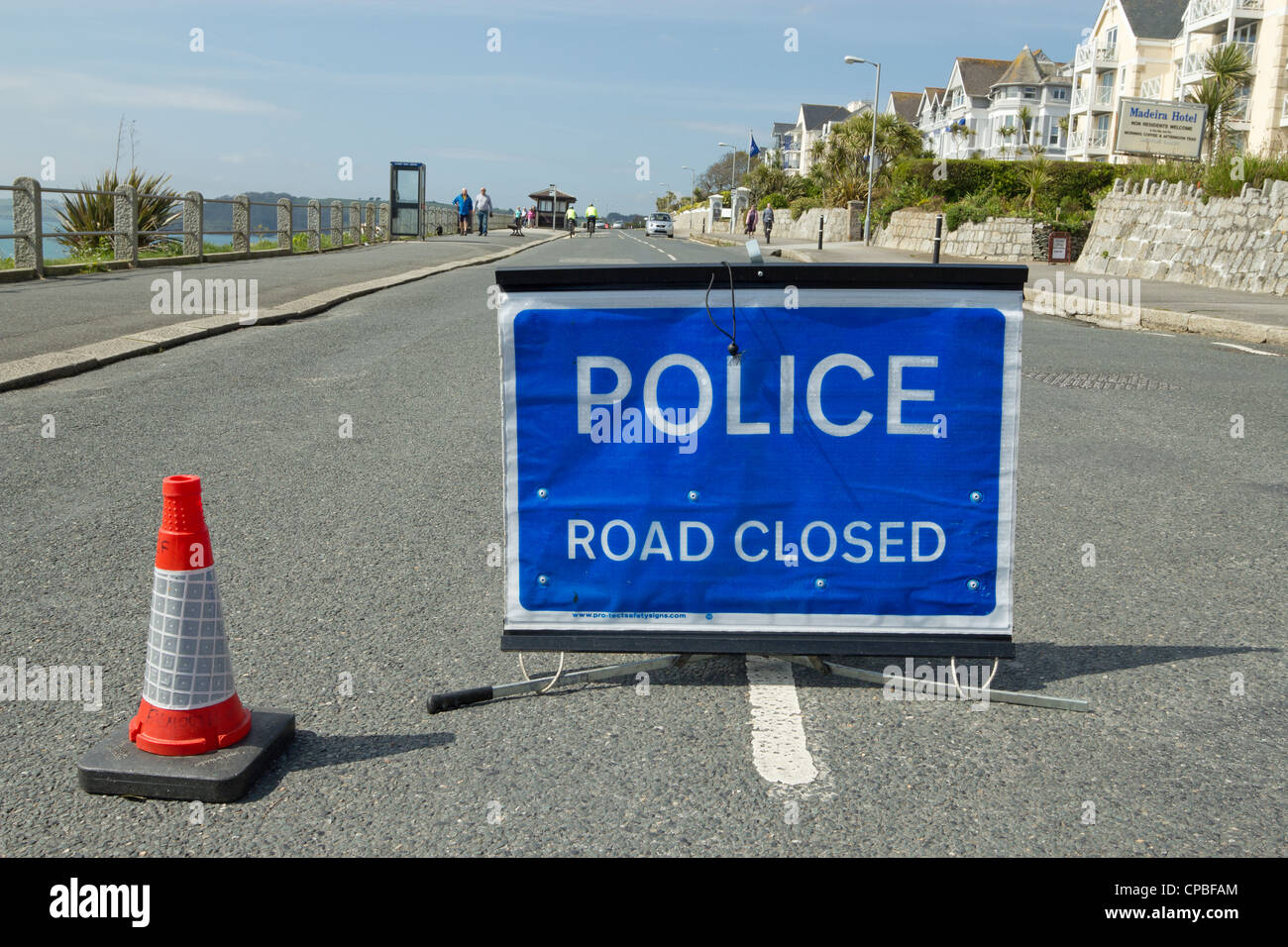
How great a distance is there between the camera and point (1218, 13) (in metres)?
54.1

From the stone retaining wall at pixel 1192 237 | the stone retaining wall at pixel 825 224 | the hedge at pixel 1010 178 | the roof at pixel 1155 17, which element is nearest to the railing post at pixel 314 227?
the stone retaining wall at pixel 1192 237

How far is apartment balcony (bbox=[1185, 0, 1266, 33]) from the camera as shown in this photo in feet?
170

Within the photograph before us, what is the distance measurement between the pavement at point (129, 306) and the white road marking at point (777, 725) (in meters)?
7.54

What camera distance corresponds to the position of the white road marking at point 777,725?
317cm

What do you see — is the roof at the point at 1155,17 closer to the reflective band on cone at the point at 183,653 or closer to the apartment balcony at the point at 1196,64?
the apartment balcony at the point at 1196,64

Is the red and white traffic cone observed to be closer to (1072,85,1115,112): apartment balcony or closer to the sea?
the sea

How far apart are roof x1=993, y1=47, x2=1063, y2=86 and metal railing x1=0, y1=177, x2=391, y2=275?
70260mm

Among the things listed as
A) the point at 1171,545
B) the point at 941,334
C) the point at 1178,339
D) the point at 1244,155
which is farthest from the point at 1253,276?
the point at 941,334

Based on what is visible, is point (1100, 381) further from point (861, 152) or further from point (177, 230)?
point (861, 152)

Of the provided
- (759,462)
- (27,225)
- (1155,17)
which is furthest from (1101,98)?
(759,462)

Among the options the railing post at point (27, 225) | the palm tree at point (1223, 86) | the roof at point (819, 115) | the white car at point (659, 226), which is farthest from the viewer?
the roof at point (819, 115)

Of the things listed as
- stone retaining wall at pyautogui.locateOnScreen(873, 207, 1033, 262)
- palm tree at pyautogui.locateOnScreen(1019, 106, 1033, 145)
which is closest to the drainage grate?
stone retaining wall at pyautogui.locateOnScreen(873, 207, 1033, 262)

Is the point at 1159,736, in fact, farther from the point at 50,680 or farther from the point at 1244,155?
the point at 1244,155

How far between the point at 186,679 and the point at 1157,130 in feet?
137
